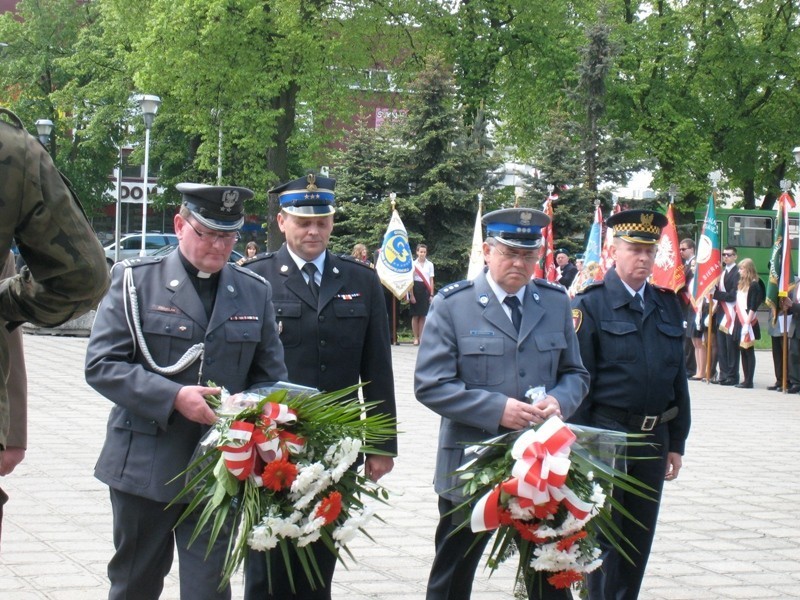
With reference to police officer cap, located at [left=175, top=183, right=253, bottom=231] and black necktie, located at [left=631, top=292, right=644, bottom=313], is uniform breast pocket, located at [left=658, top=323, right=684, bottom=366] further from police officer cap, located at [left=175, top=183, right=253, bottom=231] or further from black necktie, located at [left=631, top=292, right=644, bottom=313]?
police officer cap, located at [left=175, top=183, right=253, bottom=231]

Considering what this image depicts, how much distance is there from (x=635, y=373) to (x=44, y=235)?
3.85 metres

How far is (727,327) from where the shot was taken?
66.3 feet

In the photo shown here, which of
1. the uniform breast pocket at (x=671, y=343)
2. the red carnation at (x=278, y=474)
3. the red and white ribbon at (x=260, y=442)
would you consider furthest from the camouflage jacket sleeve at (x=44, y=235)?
the uniform breast pocket at (x=671, y=343)

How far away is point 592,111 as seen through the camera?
3731cm

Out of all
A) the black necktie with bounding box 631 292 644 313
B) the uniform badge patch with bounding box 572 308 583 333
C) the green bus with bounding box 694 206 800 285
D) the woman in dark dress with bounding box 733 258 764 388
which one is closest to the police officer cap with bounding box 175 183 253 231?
the uniform badge patch with bounding box 572 308 583 333

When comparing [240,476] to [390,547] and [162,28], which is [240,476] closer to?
[390,547]

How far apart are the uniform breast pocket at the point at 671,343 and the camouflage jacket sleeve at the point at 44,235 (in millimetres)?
3846

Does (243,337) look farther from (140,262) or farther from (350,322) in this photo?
(350,322)

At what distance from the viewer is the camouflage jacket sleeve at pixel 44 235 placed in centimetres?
297

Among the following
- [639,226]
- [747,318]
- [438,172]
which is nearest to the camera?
[639,226]

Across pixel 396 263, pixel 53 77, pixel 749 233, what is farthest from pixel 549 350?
pixel 53 77

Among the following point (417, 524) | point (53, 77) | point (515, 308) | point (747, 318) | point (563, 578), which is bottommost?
point (417, 524)

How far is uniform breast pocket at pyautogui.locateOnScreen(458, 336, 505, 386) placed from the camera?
5.38m

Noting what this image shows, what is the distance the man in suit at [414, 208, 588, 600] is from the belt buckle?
0.76 m
